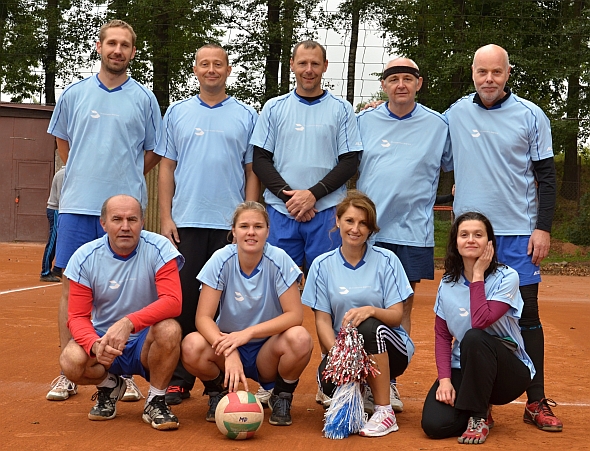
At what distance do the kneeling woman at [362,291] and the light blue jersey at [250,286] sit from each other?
7.8 inches

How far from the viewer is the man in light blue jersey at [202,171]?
19.4ft

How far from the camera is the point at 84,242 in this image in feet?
19.3

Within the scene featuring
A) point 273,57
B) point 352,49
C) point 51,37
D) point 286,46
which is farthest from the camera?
point 51,37

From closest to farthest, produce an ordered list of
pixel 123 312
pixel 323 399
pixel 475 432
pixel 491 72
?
1. pixel 475 432
2. pixel 123 312
3. pixel 491 72
4. pixel 323 399

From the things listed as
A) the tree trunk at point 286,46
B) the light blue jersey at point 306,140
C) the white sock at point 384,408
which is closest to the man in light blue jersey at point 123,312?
the light blue jersey at point 306,140

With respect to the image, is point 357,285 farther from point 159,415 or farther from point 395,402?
point 159,415

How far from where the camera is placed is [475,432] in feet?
15.8

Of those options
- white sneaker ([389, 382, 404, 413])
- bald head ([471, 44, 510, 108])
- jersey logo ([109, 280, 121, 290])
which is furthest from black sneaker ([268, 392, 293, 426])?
bald head ([471, 44, 510, 108])

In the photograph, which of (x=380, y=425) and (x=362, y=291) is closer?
(x=380, y=425)

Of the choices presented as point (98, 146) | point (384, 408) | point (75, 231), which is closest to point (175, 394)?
point (75, 231)

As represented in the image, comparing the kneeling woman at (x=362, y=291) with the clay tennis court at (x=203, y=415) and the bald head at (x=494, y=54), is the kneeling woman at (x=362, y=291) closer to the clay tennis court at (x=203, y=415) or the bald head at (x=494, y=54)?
the clay tennis court at (x=203, y=415)

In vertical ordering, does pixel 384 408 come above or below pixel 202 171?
below

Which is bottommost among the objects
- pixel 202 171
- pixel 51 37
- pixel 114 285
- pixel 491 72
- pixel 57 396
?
pixel 57 396

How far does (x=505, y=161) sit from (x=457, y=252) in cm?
74
